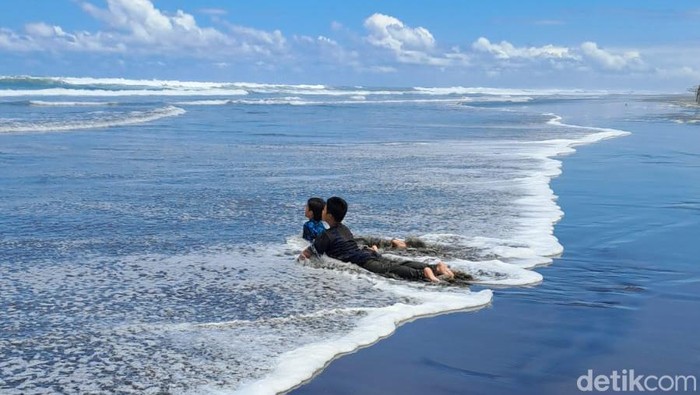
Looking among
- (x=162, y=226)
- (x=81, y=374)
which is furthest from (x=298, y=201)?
(x=81, y=374)

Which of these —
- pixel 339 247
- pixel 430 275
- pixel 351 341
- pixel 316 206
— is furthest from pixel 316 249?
pixel 351 341

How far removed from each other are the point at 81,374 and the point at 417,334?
2.51 m

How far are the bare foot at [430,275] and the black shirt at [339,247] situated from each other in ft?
2.36

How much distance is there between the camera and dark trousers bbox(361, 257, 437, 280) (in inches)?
312

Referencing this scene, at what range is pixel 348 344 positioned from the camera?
5988 millimetres

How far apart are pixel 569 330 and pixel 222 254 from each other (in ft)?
13.5

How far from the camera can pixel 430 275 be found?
7.77m

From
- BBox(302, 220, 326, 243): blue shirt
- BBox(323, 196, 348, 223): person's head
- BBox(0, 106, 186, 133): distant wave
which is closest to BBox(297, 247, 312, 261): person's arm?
BBox(323, 196, 348, 223): person's head

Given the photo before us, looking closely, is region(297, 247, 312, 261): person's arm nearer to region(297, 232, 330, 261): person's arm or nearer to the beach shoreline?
region(297, 232, 330, 261): person's arm

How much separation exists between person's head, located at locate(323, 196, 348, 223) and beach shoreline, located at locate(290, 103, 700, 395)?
201 cm

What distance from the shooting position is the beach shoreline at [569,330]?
5.27 meters

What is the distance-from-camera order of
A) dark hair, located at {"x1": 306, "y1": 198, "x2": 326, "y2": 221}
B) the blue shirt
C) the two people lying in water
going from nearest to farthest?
the two people lying in water < dark hair, located at {"x1": 306, "y1": 198, "x2": 326, "y2": 221} < the blue shirt

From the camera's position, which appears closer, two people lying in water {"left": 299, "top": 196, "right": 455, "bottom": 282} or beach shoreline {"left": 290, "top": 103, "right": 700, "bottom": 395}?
beach shoreline {"left": 290, "top": 103, "right": 700, "bottom": 395}

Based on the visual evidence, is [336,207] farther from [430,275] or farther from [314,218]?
[430,275]
